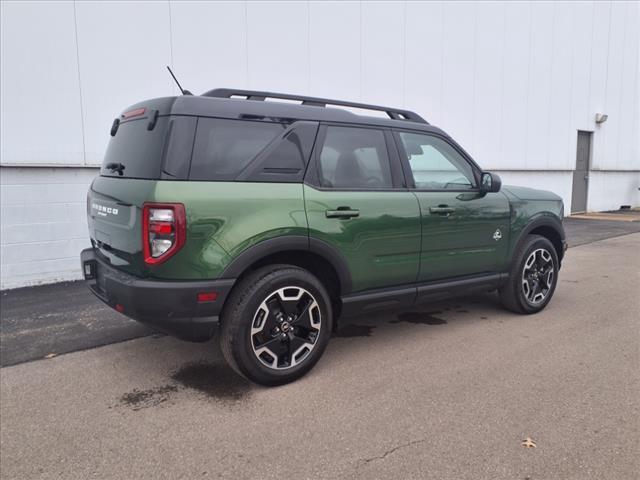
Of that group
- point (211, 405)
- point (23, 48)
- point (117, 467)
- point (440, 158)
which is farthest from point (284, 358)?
point (23, 48)

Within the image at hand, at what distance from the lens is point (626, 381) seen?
3.42 meters

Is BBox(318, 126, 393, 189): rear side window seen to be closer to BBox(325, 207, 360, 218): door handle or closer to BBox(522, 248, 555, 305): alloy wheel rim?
BBox(325, 207, 360, 218): door handle

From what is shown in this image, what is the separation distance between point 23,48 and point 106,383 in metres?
4.60

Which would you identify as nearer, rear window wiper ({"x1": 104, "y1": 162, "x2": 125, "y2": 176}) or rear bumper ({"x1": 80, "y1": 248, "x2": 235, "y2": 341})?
rear bumper ({"x1": 80, "y1": 248, "x2": 235, "y2": 341})

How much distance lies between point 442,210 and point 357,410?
1.87m

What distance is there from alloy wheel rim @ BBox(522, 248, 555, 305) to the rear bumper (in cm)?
315

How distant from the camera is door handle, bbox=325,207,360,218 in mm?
3533

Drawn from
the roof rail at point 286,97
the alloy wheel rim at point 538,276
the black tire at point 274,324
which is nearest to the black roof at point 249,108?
the roof rail at point 286,97

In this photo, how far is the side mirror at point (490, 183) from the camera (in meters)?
4.41

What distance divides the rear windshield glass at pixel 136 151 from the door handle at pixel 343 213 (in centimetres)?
120

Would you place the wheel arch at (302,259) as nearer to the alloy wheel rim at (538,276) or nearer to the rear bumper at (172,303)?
the rear bumper at (172,303)

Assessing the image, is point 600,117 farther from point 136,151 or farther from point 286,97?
point 136,151

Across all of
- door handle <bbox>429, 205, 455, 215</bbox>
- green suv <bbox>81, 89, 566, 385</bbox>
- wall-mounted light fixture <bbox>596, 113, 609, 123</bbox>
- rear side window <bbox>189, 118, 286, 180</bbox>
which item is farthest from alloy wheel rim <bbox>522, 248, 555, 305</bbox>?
wall-mounted light fixture <bbox>596, 113, 609, 123</bbox>

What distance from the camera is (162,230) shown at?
9.65 feet
